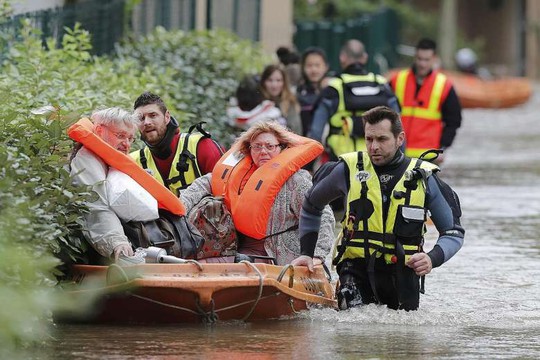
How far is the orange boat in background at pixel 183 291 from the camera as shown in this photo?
908 centimetres

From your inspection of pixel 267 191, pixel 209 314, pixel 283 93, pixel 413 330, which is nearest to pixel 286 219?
pixel 267 191

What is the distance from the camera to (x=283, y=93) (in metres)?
15.6

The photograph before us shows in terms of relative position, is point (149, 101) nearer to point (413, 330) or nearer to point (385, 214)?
point (385, 214)

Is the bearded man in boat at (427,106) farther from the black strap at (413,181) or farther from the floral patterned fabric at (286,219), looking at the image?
the black strap at (413,181)

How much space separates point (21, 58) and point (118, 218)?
4.16m

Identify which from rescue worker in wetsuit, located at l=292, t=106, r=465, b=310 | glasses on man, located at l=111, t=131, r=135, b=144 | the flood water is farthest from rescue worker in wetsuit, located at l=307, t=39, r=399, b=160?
glasses on man, located at l=111, t=131, r=135, b=144

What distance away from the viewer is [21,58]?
43.5 feet

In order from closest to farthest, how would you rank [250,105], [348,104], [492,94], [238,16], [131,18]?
[348,104], [250,105], [131,18], [238,16], [492,94]

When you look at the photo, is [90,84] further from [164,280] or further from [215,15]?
[215,15]

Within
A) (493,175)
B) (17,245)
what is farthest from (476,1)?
(17,245)

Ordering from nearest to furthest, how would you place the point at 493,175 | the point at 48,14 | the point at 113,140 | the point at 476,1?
the point at 113,140 < the point at 48,14 < the point at 493,175 < the point at 476,1

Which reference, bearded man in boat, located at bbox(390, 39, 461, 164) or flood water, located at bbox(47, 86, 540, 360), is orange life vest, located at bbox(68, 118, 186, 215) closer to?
flood water, located at bbox(47, 86, 540, 360)

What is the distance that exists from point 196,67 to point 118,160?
8.79m

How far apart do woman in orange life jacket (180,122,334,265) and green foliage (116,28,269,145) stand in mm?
3209
